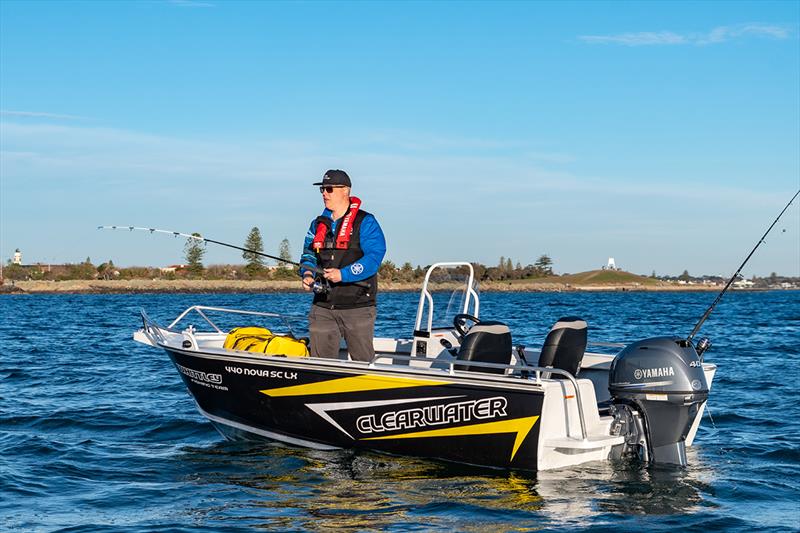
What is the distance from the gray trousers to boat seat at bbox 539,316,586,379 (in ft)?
4.95

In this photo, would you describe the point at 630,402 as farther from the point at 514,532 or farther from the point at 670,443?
the point at 514,532

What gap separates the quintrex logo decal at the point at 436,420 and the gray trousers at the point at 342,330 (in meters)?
0.52

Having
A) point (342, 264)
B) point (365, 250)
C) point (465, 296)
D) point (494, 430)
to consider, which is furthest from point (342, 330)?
point (494, 430)

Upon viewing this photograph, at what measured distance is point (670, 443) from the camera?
22.5 feet

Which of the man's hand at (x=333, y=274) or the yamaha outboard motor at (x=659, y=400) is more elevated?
the man's hand at (x=333, y=274)

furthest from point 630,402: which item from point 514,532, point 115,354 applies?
point 115,354

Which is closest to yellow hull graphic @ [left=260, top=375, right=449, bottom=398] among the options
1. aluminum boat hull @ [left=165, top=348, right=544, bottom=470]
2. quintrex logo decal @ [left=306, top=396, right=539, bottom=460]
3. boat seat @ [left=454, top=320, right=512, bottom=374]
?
aluminum boat hull @ [left=165, top=348, right=544, bottom=470]

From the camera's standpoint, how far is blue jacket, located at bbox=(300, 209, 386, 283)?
24.7 feet

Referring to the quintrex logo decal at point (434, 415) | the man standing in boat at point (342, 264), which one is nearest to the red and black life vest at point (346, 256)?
the man standing in boat at point (342, 264)

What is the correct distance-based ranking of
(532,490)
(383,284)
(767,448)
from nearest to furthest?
(532,490) < (767,448) < (383,284)

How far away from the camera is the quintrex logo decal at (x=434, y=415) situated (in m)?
6.73

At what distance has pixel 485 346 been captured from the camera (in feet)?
24.4

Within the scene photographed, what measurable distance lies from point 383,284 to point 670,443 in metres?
93.9

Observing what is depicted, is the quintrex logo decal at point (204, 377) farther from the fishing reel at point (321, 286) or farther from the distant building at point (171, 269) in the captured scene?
the distant building at point (171, 269)
